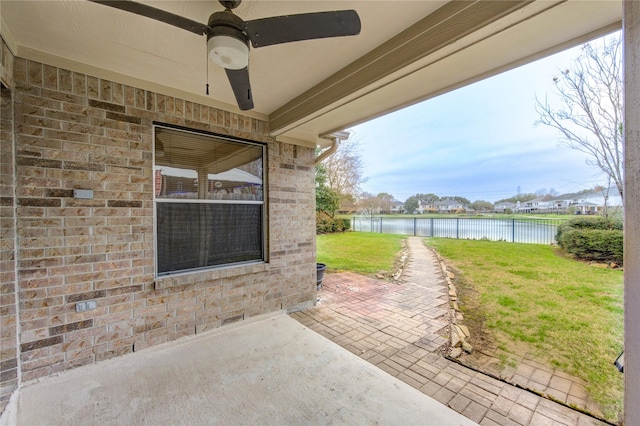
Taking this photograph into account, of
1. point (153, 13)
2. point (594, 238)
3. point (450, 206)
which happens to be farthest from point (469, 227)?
point (153, 13)

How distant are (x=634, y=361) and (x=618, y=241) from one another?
405 cm

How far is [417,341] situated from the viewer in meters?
2.84

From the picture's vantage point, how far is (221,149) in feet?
10.0

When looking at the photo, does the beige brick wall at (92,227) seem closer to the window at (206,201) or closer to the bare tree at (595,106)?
the window at (206,201)

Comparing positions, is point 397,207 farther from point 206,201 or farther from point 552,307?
point 206,201

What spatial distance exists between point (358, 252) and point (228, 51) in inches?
289

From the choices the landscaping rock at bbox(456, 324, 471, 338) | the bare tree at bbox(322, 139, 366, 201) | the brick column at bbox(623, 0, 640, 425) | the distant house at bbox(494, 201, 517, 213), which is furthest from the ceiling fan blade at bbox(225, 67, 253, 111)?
the bare tree at bbox(322, 139, 366, 201)

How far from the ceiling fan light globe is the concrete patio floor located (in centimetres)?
235

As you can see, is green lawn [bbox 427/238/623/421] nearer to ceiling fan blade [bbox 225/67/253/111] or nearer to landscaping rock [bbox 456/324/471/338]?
landscaping rock [bbox 456/324/471/338]

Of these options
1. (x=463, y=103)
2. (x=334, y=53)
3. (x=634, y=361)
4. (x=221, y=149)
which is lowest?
(x=634, y=361)

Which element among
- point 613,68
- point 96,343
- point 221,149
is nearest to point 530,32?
point 613,68

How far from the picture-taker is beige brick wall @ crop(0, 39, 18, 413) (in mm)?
1851

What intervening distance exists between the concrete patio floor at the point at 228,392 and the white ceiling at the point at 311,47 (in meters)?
2.51

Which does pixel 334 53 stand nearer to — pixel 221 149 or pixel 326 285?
pixel 221 149
